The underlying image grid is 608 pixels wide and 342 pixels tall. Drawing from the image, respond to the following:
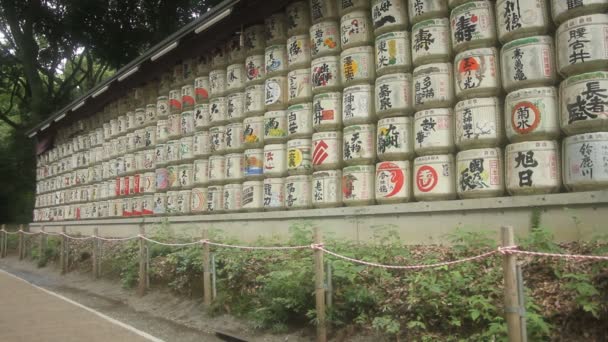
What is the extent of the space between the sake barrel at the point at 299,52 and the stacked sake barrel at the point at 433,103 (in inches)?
99.4

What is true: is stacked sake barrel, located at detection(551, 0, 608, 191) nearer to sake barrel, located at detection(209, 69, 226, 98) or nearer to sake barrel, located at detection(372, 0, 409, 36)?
sake barrel, located at detection(372, 0, 409, 36)

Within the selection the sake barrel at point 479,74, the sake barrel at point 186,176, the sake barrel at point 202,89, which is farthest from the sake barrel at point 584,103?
the sake barrel at point 186,176

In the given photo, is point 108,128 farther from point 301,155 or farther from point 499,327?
point 499,327

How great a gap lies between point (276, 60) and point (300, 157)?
2.22m

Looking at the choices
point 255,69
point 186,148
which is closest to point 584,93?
point 255,69

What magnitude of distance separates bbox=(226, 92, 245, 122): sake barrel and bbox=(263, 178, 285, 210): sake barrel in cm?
190

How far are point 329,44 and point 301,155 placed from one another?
2062mm

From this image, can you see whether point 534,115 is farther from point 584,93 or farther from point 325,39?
point 325,39

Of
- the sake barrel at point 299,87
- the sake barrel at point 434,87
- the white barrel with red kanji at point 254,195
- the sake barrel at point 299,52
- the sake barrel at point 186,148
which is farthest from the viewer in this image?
the sake barrel at point 186,148

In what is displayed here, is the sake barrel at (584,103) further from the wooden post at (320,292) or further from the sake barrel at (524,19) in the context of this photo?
the wooden post at (320,292)

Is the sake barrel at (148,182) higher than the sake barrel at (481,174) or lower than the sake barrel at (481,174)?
higher

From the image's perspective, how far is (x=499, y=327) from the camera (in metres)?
4.38

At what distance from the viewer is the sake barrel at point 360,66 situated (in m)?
8.16

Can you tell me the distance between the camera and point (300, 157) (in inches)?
356
